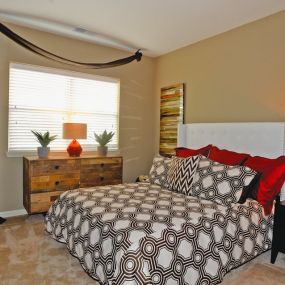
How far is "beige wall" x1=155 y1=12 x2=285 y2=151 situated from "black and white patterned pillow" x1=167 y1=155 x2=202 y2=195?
103cm

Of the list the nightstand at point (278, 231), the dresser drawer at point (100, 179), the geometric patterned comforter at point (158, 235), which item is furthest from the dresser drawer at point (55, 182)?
the nightstand at point (278, 231)

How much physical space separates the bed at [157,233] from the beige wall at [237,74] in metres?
0.48

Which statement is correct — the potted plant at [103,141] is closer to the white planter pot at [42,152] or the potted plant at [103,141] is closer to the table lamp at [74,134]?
the table lamp at [74,134]

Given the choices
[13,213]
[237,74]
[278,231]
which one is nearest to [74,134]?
[13,213]

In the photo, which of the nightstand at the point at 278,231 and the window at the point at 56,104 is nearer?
the nightstand at the point at 278,231

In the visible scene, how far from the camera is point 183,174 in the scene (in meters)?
2.72

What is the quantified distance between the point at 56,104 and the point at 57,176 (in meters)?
1.07

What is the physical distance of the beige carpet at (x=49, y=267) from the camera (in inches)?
78.8

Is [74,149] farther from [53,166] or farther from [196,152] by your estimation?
[196,152]

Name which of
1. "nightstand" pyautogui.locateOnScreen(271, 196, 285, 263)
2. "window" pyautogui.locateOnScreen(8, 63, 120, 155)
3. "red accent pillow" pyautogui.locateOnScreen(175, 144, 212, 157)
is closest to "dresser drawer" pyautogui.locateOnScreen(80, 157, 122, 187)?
"window" pyautogui.locateOnScreen(8, 63, 120, 155)

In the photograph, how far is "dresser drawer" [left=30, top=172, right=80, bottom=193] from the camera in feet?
10.6

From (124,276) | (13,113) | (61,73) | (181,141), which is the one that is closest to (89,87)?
(61,73)

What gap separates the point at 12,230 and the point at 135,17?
285 centimetres

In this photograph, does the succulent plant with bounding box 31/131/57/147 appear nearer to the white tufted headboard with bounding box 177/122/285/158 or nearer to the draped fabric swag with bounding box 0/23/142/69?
the draped fabric swag with bounding box 0/23/142/69
